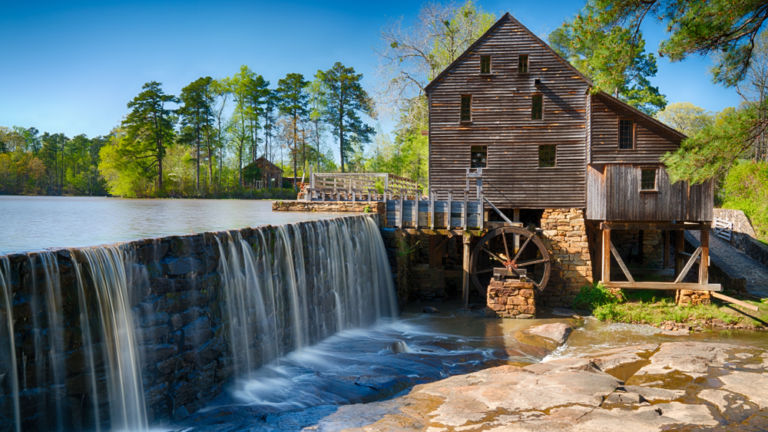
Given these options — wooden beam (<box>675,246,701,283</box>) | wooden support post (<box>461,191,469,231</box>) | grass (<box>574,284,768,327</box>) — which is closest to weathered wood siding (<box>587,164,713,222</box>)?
wooden beam (<box>675,246,701,283</box>)

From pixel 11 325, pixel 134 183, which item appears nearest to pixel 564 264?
pixel 11 325

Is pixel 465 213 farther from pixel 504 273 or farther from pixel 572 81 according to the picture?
pixel 572 81

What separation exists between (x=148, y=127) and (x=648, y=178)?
136 feet

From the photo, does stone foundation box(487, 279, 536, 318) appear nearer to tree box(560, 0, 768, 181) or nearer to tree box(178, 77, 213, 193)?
tree box(560, 0, 768, 181)

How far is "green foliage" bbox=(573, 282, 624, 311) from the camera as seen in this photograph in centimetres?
1748

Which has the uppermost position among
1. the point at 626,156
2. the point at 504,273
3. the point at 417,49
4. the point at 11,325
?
the point at 417,49

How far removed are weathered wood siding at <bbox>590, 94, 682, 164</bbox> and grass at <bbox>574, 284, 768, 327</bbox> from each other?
15.8 feet

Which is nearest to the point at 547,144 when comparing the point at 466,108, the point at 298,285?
the point at 466,108

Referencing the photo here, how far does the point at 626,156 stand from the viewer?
721 inches

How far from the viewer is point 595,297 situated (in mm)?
17625

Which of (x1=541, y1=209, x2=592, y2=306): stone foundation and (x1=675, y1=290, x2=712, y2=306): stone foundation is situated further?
(x1=541, y1=209, x2=592, y2=306): stone foundation

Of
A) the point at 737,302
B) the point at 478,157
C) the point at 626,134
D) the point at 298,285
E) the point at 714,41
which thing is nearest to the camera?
the point at 714,41

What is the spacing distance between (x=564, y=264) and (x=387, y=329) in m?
7.40

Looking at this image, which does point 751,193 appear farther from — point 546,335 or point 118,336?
point 118,336
